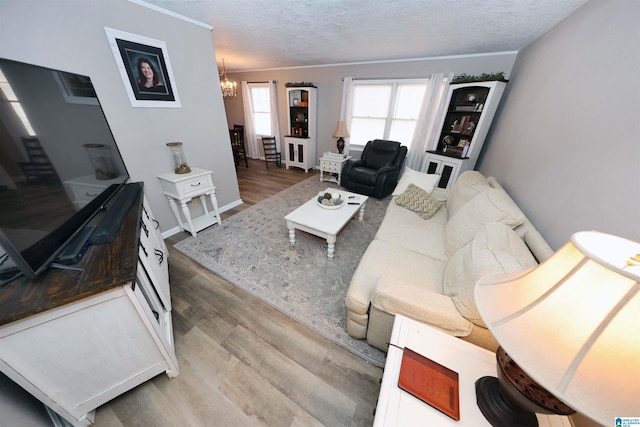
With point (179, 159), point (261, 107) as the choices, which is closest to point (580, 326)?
point (179, 159)

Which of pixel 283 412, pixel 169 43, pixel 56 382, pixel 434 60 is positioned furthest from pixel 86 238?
pixel 434 60

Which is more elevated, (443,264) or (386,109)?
(386,109)

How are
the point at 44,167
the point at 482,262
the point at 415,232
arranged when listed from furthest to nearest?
the point at 415,232 < the point at 482,262 < the point at 44,167

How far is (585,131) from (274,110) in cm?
528

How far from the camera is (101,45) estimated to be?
1.72 meters

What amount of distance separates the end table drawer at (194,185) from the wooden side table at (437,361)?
7.76 ft

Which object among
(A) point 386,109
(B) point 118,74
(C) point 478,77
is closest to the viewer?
(B) point 118,74

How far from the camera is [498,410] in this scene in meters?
0.67

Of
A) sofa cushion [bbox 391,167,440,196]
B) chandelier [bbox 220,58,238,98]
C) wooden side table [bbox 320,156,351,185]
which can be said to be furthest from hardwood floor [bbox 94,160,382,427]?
chandelier [bbox 220,58,238,98]

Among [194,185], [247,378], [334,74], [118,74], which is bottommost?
[247,378]

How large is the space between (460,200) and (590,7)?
163 centimetres

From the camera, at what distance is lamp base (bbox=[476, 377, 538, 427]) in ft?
2.11

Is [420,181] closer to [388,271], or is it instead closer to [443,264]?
[443,264]

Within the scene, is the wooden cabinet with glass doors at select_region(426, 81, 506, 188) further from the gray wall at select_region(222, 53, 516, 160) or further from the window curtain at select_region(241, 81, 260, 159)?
the window curtain at select_region(241, 81, 260, 159)
